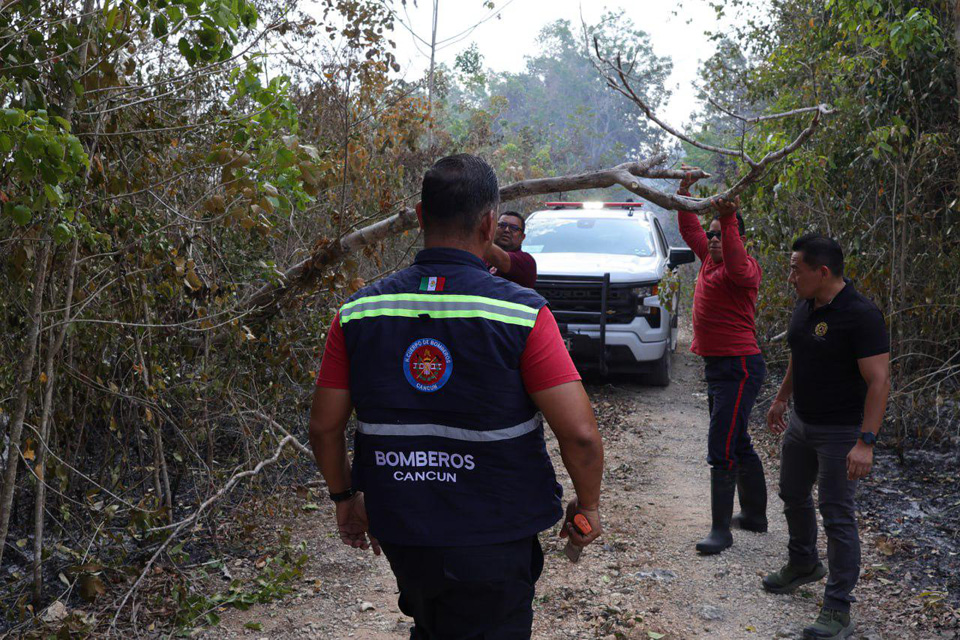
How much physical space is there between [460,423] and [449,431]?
0.13ft

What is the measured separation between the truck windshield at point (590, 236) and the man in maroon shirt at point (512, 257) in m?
4.45

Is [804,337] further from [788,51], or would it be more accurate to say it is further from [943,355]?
[788,51]

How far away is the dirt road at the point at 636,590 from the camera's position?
4254 mm

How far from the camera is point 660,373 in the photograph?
988 centimetres

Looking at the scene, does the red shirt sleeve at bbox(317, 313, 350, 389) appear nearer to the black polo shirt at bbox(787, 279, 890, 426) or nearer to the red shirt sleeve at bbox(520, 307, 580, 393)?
the red shirt sleeve at bbox(520, 307, 580, 393)

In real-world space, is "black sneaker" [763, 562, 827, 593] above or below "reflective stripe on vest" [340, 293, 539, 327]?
below

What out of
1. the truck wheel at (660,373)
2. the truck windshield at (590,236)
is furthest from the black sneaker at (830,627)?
the truck windshield at (590,236)

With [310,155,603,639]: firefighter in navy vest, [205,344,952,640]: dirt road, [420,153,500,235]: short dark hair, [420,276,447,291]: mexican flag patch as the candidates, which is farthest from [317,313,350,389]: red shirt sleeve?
[205,344,952,640]: dirt road

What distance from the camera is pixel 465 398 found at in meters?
2.26

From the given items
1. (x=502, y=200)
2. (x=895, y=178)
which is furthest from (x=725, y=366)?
(x=895, y=178)

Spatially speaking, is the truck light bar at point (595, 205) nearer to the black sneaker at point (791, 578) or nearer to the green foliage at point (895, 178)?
the green foliage at point (895, 178)

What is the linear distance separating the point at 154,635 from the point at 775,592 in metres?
3.27

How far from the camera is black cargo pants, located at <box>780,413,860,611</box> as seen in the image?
4113 mm

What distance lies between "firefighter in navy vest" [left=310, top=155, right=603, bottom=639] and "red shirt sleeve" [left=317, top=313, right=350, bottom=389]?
0.04 metres
